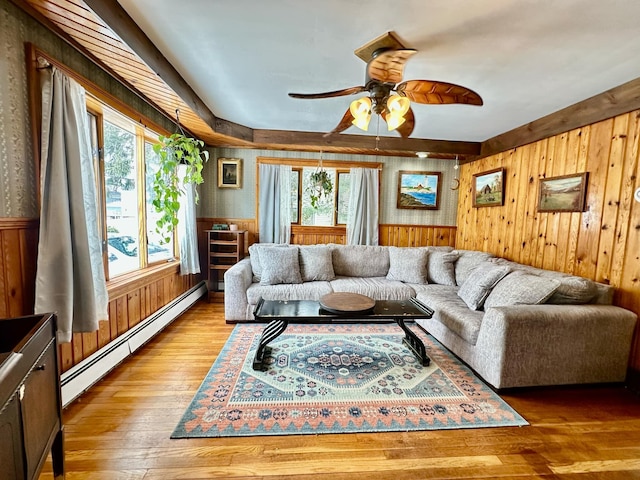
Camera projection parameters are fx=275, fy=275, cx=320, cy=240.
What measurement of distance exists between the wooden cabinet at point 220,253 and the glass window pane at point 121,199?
1162 mm

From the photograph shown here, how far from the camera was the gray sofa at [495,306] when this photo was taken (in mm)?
2000

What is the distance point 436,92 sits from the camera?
5.82 ft

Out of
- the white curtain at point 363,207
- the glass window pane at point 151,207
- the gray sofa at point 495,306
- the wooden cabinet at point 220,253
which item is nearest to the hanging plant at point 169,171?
the glass window pane at point 151,207

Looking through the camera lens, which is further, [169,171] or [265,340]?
[169,171]

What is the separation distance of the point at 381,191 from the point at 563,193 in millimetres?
2264

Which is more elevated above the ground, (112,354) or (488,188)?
(488,188)

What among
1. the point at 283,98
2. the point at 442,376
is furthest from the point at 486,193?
the point at 283,98

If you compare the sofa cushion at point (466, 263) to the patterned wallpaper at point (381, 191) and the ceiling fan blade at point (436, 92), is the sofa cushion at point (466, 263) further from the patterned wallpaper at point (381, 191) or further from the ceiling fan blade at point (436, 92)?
the ceiling fan blade at point (436, 92)

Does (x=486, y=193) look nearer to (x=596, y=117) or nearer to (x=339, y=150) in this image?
(x=596, y=117)

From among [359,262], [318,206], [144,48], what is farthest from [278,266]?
[144,48]

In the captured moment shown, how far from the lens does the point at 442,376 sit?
86.8 inches

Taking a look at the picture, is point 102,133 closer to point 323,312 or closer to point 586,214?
point 323,312

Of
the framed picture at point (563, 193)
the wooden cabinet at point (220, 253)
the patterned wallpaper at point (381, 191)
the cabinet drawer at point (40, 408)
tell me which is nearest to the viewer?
the cabinet drawer at point (40, 408)

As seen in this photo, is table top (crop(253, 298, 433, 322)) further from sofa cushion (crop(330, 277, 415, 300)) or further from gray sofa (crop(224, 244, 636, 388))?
sofa cushion (crop(330, 277, 415, 300))
